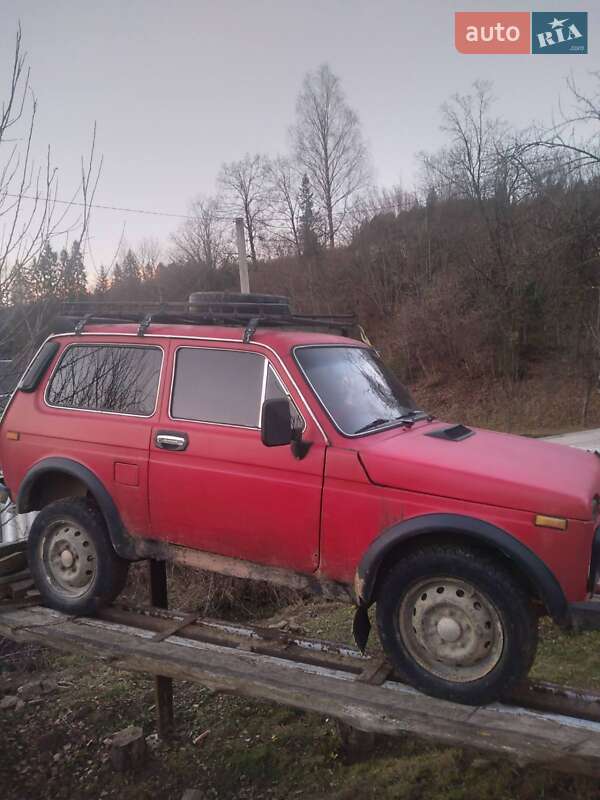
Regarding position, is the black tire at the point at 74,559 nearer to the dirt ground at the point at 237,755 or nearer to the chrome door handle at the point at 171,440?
the chrome door handle at the point at 171,440

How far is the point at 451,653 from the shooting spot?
313 centimetres

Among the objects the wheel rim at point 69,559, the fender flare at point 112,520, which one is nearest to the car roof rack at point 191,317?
the fender flare at point 112,520

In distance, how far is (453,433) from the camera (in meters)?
3.75

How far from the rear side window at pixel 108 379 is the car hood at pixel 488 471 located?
1522 millimetres

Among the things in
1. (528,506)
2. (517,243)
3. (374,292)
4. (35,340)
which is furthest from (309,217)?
(528,506)

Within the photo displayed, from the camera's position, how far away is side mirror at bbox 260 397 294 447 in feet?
10.7

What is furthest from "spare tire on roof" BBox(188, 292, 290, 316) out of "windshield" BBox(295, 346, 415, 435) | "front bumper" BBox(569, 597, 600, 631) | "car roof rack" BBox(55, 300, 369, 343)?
"front bumper" BBox(569, 597, 600, 631)

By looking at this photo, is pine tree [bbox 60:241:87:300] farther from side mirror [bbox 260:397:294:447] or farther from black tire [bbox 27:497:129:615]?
side mirror [bbox 260:397:294:447]

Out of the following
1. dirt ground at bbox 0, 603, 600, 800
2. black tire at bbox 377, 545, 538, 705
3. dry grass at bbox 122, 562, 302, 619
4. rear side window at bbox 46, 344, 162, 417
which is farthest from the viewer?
dry grass at bbox 122, 562, 302, 619

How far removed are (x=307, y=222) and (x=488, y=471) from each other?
31.5m

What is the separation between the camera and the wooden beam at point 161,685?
4.96 meters

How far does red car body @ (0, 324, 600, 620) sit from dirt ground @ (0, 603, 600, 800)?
5.48 feet

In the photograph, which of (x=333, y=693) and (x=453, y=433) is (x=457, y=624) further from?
(x=453, y=433)

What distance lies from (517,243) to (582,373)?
20.0 feet
